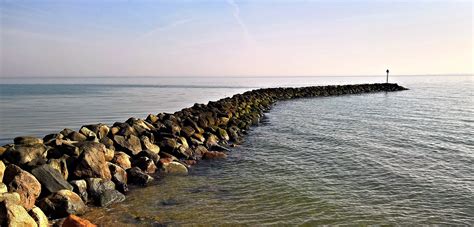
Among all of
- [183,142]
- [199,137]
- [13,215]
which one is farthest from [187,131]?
[13,215]

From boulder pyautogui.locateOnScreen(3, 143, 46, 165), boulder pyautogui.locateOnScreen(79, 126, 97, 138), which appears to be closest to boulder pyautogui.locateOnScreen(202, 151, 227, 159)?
boulder pyautogui.locateOnScreen(79, 126, 97, 138)

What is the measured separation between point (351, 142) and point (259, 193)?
8.39 metres

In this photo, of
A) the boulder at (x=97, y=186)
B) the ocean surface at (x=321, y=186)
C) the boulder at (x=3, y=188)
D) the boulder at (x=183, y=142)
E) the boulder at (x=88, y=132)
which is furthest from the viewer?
the boulder at (x=183, y=142)

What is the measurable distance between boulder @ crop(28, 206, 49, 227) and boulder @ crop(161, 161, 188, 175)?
4.62m

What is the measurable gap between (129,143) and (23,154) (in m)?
3.59

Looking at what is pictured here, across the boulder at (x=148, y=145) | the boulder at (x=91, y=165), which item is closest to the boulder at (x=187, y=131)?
the boulder at (x=148, y=145)

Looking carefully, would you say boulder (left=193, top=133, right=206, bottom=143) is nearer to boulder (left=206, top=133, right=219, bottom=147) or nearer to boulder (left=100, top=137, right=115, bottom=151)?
boulder (left=206, top=133, right=219, bottom=147)

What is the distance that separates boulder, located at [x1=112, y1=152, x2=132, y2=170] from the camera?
10.7 metres

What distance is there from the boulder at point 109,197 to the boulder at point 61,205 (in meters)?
0.62

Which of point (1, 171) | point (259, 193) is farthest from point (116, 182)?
point (259, 193)

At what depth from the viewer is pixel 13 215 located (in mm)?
6133

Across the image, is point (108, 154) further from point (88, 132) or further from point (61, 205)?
point (61, 205)

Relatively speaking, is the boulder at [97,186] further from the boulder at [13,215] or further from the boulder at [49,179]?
the boulder at [13,215]

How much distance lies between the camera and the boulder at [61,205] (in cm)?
752
